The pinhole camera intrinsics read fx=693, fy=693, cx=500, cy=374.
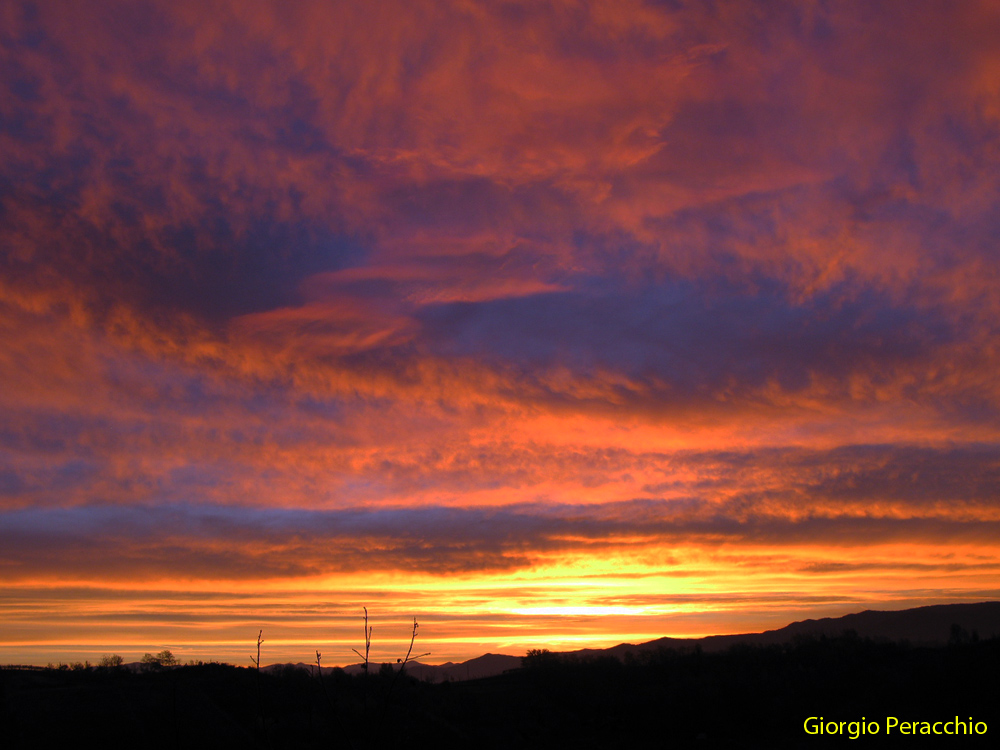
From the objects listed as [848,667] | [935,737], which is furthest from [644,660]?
[935,737]

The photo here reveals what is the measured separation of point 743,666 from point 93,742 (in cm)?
3700

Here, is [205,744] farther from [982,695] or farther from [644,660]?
[644,660]

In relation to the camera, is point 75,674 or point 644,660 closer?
point 75,674

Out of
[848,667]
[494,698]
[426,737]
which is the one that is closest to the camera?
[426,737]

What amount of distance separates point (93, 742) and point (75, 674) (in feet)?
69.2

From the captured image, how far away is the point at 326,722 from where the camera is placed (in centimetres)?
3722

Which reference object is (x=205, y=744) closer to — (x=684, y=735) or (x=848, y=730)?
(x=684, y=735)

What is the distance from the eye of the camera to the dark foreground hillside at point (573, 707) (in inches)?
1267

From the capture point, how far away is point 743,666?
148 ft

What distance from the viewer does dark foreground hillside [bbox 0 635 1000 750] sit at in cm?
3219

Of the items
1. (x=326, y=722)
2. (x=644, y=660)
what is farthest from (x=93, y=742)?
(x=644, y=660)

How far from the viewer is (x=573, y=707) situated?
1773 inches

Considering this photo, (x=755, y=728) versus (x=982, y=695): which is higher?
(x=982, y=695)

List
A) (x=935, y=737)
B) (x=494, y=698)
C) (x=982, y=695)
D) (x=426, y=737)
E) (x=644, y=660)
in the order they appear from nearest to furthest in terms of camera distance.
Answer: (x=935, y=737)
(x=982, y=695)
(x=426, y=737)
(x=494, y=698)
(x=644, y=660)
